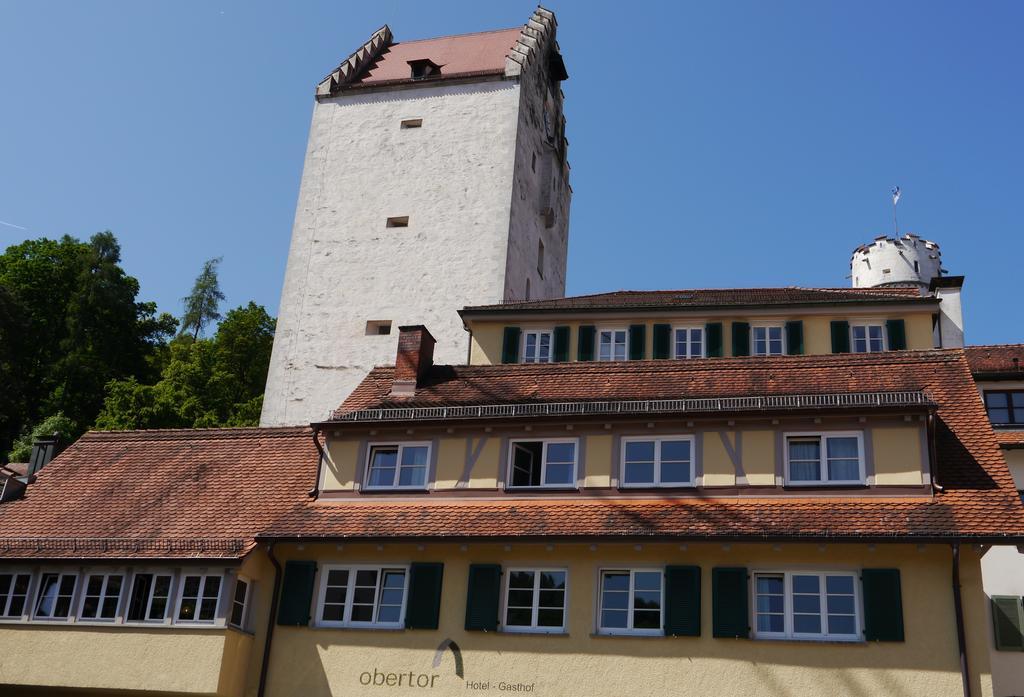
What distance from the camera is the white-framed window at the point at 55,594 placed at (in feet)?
83.6

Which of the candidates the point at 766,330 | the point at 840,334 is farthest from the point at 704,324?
the point at 840,334

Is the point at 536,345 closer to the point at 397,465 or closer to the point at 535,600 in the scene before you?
the point at 397,465

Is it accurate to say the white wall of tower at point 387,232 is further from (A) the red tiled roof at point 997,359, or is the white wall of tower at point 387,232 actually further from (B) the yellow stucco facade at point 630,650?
(B) the yellow stucco facade at point 630,650

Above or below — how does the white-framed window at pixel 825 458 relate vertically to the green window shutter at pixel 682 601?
above

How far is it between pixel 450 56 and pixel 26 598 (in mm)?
34953

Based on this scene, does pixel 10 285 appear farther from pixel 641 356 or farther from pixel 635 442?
pixel 635 442

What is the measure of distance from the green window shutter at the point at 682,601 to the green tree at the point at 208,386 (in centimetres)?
3319

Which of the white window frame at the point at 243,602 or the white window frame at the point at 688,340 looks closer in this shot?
the white window frame at the point at 243,602

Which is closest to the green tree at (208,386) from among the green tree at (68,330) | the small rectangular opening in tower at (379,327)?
the green tree at (68,330)

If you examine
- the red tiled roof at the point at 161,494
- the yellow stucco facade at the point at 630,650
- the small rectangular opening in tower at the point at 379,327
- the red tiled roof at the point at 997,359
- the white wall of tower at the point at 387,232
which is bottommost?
the yellow stucco facade at the point at 630,650

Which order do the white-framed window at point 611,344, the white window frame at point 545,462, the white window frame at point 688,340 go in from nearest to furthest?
the white window frame at point 545,462
the white window frame at point 688,340
the white-framed window at point 611,344

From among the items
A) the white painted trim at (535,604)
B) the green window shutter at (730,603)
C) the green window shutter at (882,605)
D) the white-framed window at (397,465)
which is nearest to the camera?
the green window shutter at (882,605)

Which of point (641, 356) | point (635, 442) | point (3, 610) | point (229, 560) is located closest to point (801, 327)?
point (641, 356)

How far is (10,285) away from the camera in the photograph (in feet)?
209
